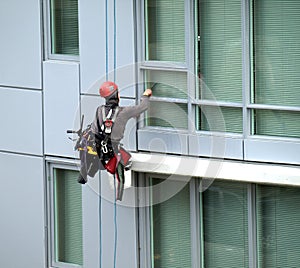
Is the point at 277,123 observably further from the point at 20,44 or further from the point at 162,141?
the point at 20,44

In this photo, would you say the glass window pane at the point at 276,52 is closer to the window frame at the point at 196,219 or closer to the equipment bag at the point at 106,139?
the window frame at the point at 196,219

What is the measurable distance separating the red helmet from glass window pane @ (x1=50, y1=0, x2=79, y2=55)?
204 centimetres

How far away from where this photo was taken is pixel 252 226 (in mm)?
17812

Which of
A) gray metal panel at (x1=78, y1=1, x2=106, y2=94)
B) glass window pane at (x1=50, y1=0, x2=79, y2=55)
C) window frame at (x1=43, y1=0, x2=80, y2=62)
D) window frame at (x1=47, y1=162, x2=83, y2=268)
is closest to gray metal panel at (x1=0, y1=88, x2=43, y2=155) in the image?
window frame at (x1=47, y1=162, x2=83, y2=268)

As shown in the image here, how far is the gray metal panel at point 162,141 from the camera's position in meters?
18.1

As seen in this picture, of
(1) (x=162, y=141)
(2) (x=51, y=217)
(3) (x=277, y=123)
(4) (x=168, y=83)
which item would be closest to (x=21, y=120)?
(2) (x=51, y=217)

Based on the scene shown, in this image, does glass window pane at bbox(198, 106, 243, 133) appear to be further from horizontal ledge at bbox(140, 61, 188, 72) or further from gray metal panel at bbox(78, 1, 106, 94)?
gray metal panel at bbox(78, 1, 106, 94)

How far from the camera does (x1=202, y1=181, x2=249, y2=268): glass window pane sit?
17.9 meters

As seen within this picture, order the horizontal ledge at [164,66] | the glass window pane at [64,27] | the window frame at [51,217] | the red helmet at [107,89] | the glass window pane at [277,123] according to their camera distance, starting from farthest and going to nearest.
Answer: the window frame at [51,217], the glass window pane at [64,27], the horizontal ledge at [164,66], the red helmet at [107,89], the glass window pane at [277,123]

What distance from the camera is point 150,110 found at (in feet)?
60.4

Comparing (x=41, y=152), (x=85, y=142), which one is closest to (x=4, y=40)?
(x=41, y=152)

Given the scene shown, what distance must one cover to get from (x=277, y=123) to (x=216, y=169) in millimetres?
1114

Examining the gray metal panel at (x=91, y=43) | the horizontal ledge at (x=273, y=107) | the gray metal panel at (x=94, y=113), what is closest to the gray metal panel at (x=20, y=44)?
the gray metal panel at (x=91, y=43)

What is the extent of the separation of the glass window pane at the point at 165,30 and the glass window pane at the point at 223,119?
903mm
